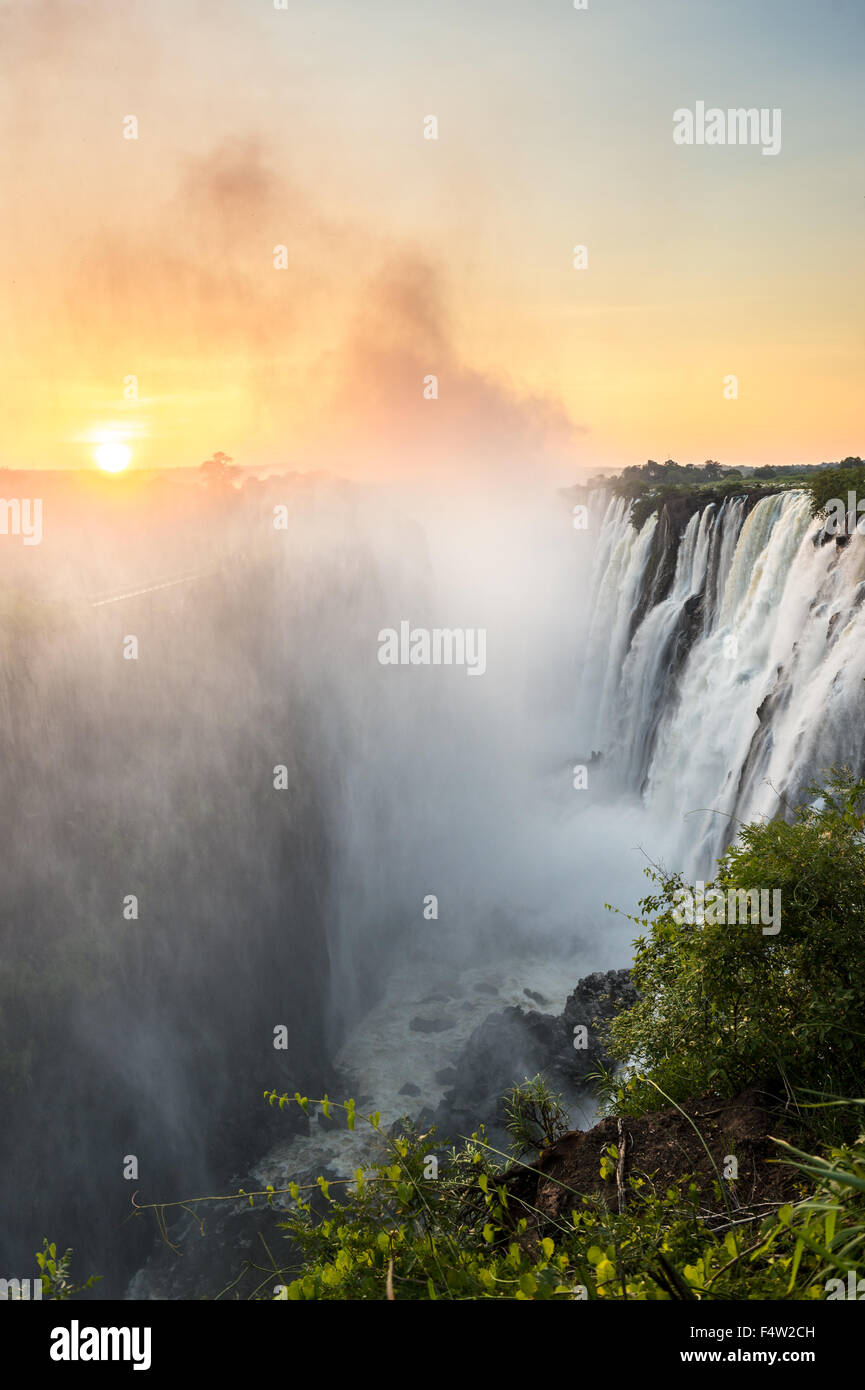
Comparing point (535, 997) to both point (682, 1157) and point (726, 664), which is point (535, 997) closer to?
point (726, 664)

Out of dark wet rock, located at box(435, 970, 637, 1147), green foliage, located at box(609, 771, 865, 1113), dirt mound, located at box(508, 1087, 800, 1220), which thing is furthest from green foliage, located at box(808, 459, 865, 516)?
dirt mound, located at box(508, 1087, 800, 1220)

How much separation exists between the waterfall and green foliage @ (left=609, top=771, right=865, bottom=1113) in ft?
17.2

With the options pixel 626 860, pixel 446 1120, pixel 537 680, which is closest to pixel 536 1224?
pixel 446 1120

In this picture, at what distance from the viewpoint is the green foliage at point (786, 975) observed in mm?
5180

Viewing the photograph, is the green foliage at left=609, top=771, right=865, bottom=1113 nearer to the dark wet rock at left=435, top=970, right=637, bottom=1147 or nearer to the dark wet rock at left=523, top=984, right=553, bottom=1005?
the dark wet rock at left=435, top=970, right=637, bottom=1147

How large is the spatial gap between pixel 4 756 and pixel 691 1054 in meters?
18.0

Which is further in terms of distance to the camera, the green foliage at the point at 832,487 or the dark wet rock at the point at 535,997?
the dark wet rock at the point at 535,997

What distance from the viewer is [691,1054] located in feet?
20.0

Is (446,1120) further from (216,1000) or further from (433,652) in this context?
(433,652)

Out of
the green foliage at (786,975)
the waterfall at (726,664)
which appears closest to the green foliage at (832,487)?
the waterfall at (726,664)

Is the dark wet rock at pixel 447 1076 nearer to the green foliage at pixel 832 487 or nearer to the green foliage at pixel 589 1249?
the green foliage at pixel 832 487

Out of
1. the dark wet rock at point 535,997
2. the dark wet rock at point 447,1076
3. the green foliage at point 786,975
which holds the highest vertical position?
the green foliage at point 786,975

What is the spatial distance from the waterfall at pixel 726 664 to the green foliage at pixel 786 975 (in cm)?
524

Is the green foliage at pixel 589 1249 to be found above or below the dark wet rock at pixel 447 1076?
above
